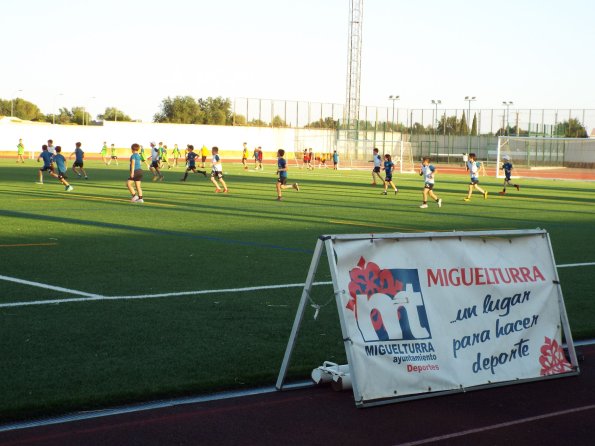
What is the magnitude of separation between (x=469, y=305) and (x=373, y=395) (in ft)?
4.21

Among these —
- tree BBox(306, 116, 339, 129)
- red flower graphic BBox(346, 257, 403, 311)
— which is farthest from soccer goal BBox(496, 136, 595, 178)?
red flower graphic BBox(346, 257, 403, 311)

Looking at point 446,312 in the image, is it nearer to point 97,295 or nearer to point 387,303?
point 387,303

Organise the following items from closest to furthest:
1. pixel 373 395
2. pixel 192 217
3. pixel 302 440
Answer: pixel 302 440 → pixel 373 395 → pixel 192 217

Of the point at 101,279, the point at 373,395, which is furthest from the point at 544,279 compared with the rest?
the point at 101,279

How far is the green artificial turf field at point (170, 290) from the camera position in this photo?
692cm

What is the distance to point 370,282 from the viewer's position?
6566mm

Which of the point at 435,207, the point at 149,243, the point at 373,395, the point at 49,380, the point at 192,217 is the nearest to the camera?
the point at 373,395

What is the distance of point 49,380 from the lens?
6.70 meters

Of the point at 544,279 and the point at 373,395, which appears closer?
the point at 373,395

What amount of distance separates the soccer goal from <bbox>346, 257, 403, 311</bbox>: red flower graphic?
58.7 m

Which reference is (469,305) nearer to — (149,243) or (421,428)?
(421,428)

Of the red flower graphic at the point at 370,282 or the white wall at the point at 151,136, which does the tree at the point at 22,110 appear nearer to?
the white wall at the point at 151,136

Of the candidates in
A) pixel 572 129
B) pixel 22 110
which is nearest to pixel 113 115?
pixel 22 110

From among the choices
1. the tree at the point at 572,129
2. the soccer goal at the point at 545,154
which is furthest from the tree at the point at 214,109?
the soccer goal at the point at 545,154
